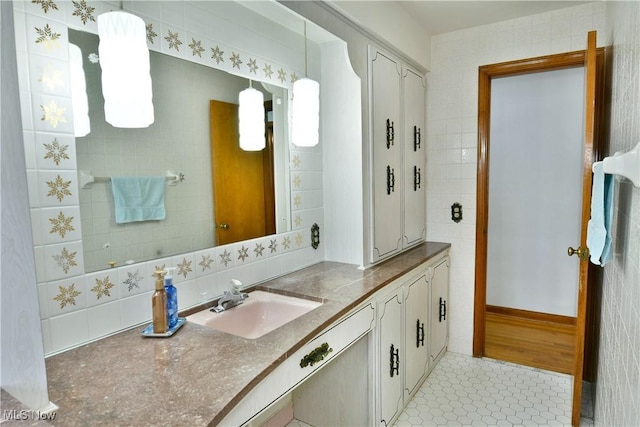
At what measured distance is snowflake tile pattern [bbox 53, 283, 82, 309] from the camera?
1.15m

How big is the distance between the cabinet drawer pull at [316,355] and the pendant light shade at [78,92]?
3.41ft

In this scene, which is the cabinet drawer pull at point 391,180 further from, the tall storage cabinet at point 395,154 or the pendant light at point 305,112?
the pendant light at point 305,112

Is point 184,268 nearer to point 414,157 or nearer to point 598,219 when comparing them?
point 598,219

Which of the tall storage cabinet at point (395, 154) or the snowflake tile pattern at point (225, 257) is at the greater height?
the tall storage cabinet at point (395, 154)

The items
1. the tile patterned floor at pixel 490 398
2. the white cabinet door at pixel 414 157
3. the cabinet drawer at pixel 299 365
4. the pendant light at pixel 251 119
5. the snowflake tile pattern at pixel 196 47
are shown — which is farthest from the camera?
the white cabinet door at pixel 414 157

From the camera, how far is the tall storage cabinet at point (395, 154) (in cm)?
224

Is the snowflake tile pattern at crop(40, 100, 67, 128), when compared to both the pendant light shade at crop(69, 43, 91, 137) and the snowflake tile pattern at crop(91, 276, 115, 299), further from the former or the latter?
the snowflake tile pattern at crop(91, 276, 115, 299)

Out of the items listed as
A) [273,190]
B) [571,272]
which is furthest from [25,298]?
[571,272]

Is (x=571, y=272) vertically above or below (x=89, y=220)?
below

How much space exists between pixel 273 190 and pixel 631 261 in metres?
1.49

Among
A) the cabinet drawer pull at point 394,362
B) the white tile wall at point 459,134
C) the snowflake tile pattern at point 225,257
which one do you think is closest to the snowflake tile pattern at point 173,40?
the snowflake tile pattern at point 225,257

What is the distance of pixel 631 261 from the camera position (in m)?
1.15

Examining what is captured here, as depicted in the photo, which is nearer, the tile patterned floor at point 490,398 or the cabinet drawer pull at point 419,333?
the tile patterned floor at point 490,398

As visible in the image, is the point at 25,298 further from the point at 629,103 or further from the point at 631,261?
the point at 629,103
